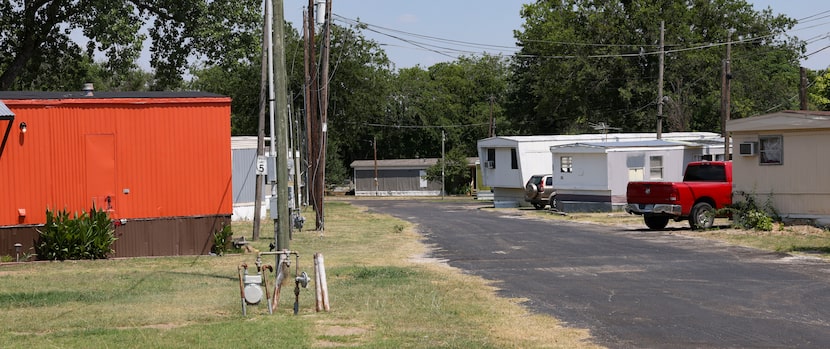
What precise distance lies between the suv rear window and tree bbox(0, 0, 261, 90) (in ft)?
46.4

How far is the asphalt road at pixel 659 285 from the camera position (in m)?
10.4

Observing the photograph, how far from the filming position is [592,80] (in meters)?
62.4

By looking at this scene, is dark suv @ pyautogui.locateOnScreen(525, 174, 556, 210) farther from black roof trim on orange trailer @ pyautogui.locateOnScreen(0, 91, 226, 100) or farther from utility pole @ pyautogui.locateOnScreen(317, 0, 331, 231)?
black roof trim on orange trailer @ pyautogui.locateOnScreen(0, 91, 226, 100)

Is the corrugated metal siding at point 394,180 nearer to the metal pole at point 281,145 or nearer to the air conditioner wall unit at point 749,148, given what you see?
the air conditioner wall unit at point 749,148

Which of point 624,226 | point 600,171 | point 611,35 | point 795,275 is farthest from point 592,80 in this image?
point 795,275

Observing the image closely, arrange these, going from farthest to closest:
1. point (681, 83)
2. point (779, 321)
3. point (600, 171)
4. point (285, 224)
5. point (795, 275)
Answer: point (681, 83) → point (600, 171) → point (795, 275) → point (285, 224) → point (779, 321)

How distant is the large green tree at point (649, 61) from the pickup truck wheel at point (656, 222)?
105ft

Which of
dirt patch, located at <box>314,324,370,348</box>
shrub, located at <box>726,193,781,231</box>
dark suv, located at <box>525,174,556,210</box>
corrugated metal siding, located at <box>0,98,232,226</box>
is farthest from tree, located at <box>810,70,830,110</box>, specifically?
dirt patch, located at <box>314,324,370,348</box>

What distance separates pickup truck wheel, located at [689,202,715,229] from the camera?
Result: 26.0m

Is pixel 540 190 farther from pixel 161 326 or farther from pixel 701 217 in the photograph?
pixel 161 326

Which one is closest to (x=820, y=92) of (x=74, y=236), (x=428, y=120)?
(x=428, y=120)

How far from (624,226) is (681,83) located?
33.3 metres

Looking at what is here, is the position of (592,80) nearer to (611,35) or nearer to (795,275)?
(611,35)

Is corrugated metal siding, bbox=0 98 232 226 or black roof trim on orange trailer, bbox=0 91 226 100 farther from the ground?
black roof trim on orange trailer, bbox=0 91 226 100
